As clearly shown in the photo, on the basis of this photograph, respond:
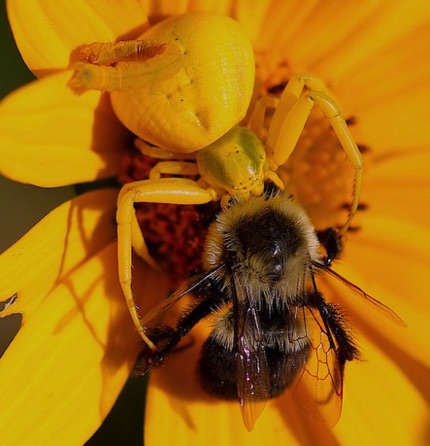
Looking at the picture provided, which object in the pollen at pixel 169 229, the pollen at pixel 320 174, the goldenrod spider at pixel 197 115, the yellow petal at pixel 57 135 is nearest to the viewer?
the yellow petal at pixel 57 135

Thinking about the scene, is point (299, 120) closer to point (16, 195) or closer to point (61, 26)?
point (61, 26)

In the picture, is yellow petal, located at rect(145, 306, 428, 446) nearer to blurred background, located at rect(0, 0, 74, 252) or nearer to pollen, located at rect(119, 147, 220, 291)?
pollen, located at rect(119, 147, 220, 291)

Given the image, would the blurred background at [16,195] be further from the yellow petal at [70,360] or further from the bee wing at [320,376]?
the bee wing at [320,376]

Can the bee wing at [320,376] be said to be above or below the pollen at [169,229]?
below

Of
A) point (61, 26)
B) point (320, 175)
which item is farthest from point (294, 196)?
point (61, 26)

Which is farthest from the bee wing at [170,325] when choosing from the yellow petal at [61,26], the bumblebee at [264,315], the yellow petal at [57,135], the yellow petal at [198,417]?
the yellow petal at [61,26]

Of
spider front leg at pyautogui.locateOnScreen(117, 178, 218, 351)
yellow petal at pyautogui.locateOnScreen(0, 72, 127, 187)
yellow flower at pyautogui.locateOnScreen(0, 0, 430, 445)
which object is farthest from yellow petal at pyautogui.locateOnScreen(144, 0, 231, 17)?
spider front leg at pyautogui.locateOnScreen(117, 178, 218, 351)
